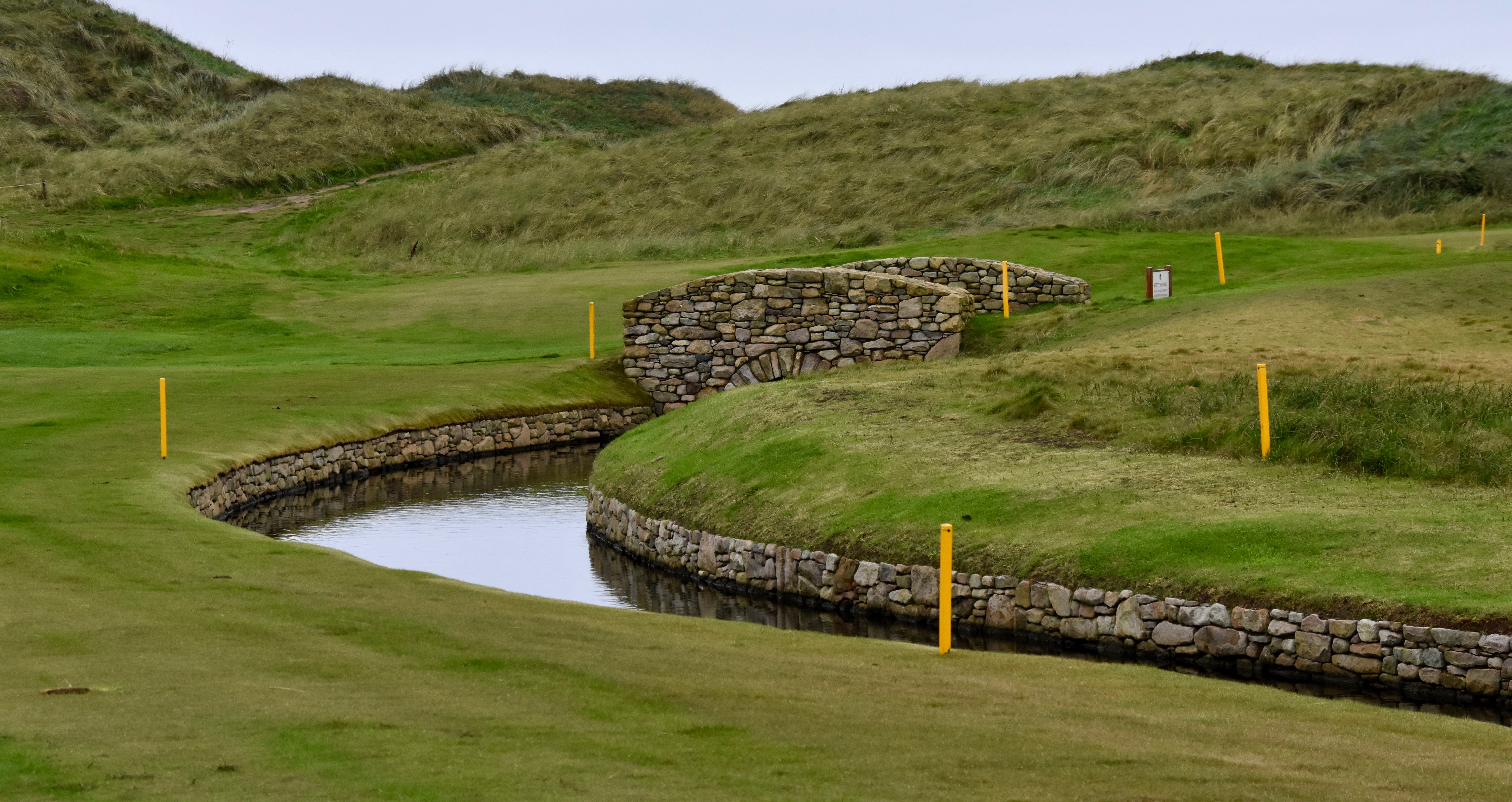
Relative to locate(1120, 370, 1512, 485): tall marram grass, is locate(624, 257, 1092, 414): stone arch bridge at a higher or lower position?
higher

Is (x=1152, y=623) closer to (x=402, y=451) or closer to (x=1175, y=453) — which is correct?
(x=1175, y=453)

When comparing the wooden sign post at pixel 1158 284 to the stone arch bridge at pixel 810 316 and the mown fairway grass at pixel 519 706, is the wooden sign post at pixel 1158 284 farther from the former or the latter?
the mown fairway grass at pixel 519 706

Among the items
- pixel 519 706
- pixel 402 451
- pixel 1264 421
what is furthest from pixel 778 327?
pixel 519 706

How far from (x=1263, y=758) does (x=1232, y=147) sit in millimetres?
58815

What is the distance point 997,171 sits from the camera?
71.0 metres

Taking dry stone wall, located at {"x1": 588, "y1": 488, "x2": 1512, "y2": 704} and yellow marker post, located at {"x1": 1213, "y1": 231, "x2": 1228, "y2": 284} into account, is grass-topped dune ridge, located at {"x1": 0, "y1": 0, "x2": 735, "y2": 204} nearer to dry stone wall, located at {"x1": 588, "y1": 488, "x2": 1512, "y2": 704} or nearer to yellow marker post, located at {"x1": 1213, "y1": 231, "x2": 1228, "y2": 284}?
yellow marker post, located at {"x1": 1213, "y1": 231, "x2": 1228, "y2": 284}

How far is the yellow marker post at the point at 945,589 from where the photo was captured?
567 inches

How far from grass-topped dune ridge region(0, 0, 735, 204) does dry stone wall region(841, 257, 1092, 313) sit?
5267cm

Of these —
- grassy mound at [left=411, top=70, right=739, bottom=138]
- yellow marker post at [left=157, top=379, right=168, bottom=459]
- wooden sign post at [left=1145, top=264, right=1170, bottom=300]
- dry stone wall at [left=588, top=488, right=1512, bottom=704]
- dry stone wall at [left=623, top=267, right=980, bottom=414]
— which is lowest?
dry stone wall at [left=588, top=488, right=1512, bottom=704]

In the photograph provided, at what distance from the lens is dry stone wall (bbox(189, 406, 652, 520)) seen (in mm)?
28188

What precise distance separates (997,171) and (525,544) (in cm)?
4914

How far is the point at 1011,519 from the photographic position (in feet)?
61.0

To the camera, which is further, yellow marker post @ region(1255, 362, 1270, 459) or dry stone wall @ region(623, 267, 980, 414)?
dry stone wall @ region(623, 267, 980, 414)

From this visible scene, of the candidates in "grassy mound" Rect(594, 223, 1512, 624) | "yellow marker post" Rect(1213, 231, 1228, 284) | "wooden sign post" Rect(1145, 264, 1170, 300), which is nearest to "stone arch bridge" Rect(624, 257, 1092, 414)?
"grassy mound" Rect(594, 223, 1512, 624)
